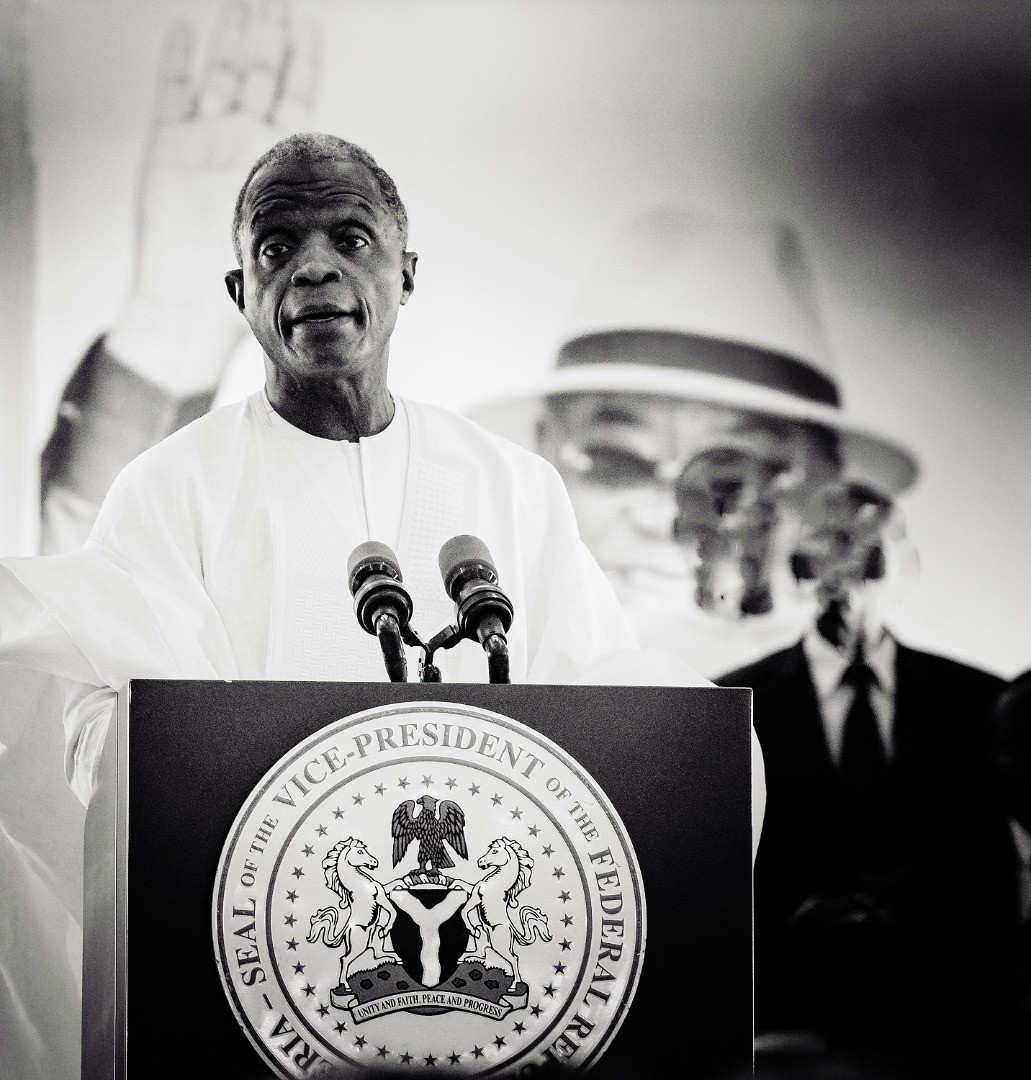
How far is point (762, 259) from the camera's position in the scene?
4.62 m

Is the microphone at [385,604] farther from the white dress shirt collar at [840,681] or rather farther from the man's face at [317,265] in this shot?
the white dress shirt collar at [840,681]

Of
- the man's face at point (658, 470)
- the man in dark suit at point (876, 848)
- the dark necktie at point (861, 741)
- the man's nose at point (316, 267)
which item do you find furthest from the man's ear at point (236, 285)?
the dark necktie at point (861, 741)

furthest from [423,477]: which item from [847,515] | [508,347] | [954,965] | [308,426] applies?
[954,965]

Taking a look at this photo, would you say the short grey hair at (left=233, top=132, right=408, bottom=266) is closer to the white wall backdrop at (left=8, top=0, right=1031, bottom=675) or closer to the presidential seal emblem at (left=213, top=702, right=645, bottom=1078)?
the presidential seal emblem at (left=213, top=702, right=645, bottom=1078)

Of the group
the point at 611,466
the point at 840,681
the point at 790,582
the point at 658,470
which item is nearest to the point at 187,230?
the point at 611,466

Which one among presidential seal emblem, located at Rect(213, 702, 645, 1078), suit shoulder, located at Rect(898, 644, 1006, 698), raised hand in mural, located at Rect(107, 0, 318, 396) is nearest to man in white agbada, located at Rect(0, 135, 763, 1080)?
presidential seal emblem, located at Rect(213, 702, 645, 1078)

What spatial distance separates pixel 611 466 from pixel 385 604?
2489 millimetres

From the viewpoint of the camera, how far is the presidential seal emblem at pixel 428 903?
182 centimetres

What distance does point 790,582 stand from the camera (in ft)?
14.7

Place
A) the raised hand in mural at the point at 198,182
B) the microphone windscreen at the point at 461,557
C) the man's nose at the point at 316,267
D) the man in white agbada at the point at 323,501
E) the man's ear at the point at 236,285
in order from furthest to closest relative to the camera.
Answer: the raised hand in mural at the point at 198,182 < the man's ear at the point at 236,285 < the man's nose at the point at 316,267 < the man in white agbada at the point at 323,501 < the microphone windscreen at the point at 461,557

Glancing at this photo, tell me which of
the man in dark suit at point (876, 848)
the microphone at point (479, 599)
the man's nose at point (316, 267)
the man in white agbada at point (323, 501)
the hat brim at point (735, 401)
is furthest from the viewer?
the hat brim at point (735, 401)

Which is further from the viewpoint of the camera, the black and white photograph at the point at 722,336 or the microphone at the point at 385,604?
the black and white photograph at the point at 722,336

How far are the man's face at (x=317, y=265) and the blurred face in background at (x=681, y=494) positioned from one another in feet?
5.52

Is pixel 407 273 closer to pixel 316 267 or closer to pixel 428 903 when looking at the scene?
pixel 316 267
